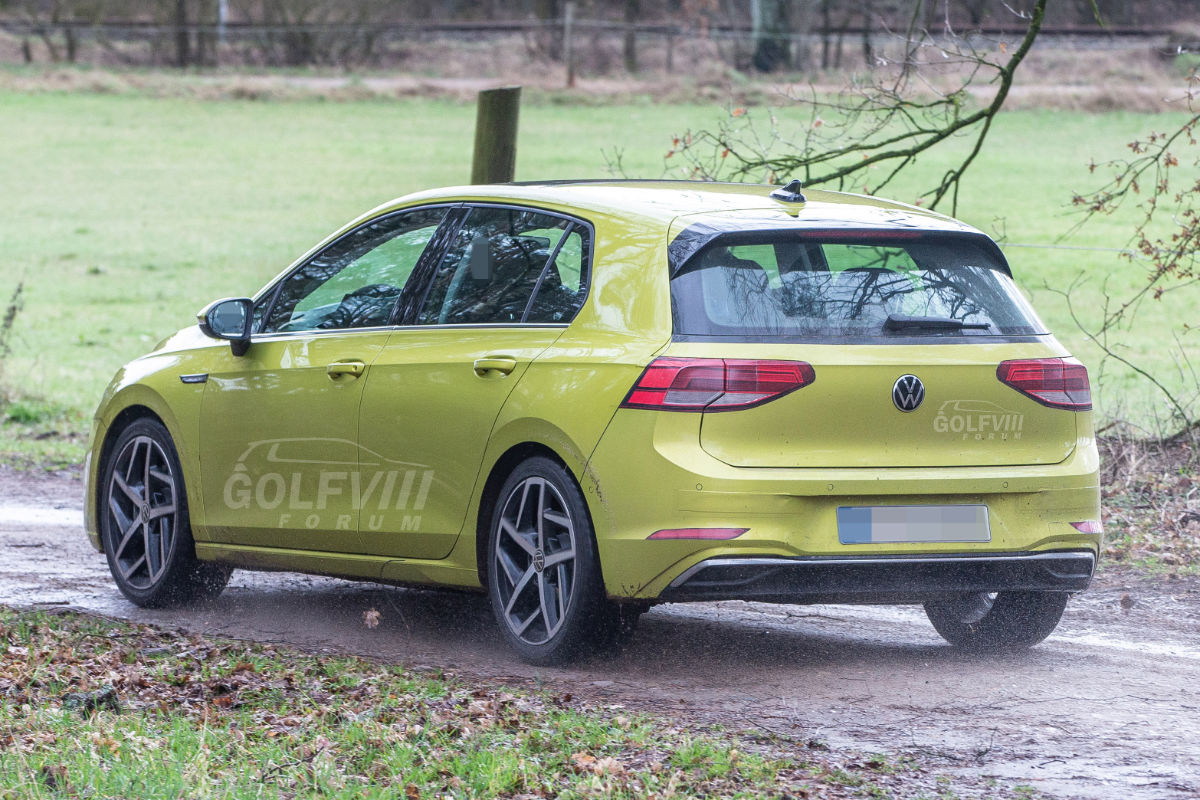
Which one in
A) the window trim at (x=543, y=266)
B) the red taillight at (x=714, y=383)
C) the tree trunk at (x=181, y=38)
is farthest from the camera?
the tree trunk at (x=181, y=38)

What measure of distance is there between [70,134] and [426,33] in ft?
52.6

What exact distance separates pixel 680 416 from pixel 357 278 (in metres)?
2.07

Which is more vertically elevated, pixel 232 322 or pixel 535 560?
pixel 232 322

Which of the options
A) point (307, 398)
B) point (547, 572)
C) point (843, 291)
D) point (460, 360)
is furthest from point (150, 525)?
point (843, 291)

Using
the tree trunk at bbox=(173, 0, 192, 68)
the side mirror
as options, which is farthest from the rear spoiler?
the tree trunk at bbox=(173, 0, 192, 68)

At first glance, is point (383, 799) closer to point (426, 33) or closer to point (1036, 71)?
point (1036, 71)

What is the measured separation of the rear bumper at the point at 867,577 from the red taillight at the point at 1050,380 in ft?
1.77

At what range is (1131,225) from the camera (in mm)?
29594

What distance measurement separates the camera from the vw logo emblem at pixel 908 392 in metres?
5.85

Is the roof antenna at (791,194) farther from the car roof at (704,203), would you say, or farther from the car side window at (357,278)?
the car side window at (357,278)

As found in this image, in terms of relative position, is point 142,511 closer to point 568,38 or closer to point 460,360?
point 460,360

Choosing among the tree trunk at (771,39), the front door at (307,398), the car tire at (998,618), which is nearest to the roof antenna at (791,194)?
the front door at (307,398)

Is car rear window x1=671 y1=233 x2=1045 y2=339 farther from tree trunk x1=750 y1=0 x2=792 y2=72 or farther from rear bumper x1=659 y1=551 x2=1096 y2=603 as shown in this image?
tree trunk x1=750 y1=0 x2=792 y2=72

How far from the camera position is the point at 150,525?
7918 mm
